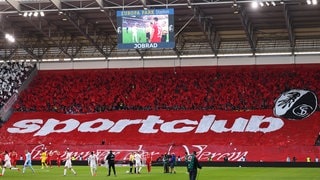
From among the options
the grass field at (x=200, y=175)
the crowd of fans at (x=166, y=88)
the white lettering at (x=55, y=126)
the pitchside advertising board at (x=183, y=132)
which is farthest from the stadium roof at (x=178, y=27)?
the grass field at (x=200, y=175)

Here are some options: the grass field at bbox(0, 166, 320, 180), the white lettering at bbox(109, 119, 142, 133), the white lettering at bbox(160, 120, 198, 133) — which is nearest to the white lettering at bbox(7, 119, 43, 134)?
the white lettering at bbox(109, 119, 142, 133)

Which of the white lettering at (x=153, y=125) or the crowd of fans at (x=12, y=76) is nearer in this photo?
the white lettering at (x=153, y=125)

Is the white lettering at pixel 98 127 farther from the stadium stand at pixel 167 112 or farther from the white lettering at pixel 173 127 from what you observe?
the white lettering at pixel 173 127

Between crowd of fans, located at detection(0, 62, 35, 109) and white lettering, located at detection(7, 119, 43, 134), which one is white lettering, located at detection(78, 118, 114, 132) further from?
crowd of fans, located at detection(0, 62, 35, 109)

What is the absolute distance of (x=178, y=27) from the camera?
5622 centimetres

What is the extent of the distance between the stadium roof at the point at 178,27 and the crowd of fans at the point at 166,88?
2.26 m

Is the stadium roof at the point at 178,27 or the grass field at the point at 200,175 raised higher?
the stadium roof at the point at 178,27

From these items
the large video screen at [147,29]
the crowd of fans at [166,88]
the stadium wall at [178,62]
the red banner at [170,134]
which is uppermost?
the large video screen at [147,29]

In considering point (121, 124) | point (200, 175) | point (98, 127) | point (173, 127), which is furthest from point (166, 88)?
point (200, 175)

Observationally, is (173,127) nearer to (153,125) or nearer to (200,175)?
(153,125)

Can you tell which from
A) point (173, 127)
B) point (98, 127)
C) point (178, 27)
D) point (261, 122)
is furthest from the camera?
point (98, 127)

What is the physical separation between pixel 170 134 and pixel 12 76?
67.8ft

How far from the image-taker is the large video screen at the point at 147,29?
37.3 m

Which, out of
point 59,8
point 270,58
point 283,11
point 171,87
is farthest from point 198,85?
point 59,8
